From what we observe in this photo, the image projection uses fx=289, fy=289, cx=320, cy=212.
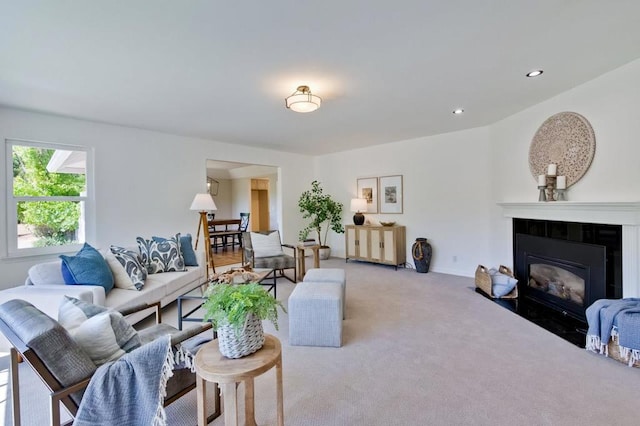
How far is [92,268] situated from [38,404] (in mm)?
1159

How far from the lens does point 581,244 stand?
3.05 metres

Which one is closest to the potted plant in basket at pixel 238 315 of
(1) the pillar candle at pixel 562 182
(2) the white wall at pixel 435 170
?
(2) the white wall at pixel 435 170

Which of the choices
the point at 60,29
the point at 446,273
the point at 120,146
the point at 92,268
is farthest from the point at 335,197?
the point at 60,29

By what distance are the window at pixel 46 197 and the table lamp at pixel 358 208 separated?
447 centimetres

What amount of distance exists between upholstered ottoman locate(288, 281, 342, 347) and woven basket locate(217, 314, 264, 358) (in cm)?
125

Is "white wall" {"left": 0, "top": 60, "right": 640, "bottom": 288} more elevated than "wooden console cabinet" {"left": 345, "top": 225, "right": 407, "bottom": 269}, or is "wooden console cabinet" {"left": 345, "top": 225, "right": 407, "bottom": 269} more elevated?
"white wall" {"left": 0, "top": 60, "right": 640, "bottom": 288}

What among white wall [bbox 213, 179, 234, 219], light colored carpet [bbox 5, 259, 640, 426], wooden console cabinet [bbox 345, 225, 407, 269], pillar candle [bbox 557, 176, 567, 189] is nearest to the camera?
light colored carpet [bbox 5, 259, 640, 426]

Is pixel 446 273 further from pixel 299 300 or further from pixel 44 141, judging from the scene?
pixel 44 141

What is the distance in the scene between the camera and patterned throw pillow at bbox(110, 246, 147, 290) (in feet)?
9.95

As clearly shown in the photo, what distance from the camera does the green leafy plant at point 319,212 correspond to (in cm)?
658

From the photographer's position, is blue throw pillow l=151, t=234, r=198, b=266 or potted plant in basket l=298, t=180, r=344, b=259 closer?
blue throw pillow l=151, t=234, r=198, b=266

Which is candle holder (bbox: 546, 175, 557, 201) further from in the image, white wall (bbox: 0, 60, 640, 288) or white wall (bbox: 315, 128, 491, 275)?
white wall (bbox: 315, 128, 491, 275)

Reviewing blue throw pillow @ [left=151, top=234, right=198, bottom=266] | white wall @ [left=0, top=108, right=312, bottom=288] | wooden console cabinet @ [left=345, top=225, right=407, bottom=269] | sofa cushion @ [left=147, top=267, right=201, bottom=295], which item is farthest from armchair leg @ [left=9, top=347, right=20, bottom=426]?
wooden console cabinet @ [left=345, top=225, right=407, bottom=269]

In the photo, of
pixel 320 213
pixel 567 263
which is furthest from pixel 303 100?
pixel 320 213
